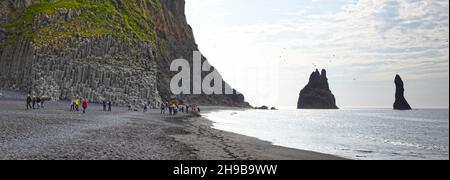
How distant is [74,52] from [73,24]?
9312mm

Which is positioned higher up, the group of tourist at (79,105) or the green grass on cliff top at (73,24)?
the green grass on cliff top at (73,24)

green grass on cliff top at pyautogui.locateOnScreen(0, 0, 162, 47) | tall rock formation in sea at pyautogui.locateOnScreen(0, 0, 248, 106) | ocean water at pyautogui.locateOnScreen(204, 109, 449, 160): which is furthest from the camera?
green grass on cliff top at pyautogui.locateOnScreen(0, 0, 162, 47)

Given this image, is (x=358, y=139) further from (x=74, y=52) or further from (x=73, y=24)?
(x=73, y=24)

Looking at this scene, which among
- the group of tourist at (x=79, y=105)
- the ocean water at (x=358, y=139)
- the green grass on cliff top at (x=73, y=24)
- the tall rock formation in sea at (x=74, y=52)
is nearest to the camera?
the ocean water at (x=358, y=139)

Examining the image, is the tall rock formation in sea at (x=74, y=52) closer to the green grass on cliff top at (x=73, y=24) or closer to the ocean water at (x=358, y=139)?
the green grass on cliff top at (x=73, y=24)

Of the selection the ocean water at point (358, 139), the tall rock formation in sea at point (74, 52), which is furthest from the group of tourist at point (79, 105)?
the ocean water at point (358, 139)

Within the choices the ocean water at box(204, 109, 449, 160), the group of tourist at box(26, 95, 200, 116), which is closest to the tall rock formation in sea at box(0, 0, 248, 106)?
the group of tourist at box(26, 95, 200, 116)

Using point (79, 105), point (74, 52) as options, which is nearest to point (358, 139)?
point (79, 105)

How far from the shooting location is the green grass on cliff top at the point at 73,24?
71625 mm

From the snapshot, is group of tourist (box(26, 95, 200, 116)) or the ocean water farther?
group of tourist (box(26, 95, 200, 116))

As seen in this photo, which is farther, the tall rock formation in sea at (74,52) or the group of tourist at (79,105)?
the tall rock formation in sea at (74,52)

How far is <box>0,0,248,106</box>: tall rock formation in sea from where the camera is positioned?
66188 millimetres

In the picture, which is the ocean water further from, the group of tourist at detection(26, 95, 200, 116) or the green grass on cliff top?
the green grass on cliff top
